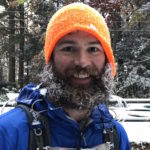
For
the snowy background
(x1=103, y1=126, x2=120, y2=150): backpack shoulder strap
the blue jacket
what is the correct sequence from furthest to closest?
1. the snowy background
2. (x1=103, y1=126, x2=120, y2=150): backpack shoulder strap
3. the blue jacket

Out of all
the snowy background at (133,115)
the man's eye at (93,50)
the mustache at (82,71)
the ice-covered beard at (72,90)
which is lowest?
the snowy background at (133,115)

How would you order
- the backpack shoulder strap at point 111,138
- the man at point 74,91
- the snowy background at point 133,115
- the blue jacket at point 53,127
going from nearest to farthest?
the blue jacket at point 53,127, the man at point 74,91, the backpack shoulder strap at point 111,138, the snowy background at point 133,115

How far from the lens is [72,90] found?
5.70 ft

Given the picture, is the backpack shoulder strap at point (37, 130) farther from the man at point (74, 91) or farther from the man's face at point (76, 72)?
the man's face at point (76, 72)

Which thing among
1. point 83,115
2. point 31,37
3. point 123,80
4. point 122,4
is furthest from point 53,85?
point 31,37

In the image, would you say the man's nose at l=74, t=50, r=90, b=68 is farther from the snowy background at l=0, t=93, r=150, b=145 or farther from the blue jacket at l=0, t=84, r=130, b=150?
the snowy background at l=0, t=93, r=150, b=145

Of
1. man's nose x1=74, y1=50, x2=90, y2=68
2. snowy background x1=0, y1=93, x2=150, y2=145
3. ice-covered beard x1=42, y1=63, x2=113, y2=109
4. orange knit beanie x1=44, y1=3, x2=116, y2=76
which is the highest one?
orange knit beanie x1=44, y1=3, x2=116, y2=76

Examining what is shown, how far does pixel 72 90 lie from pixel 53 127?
22cm

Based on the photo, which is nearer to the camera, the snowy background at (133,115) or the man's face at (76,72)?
the man's face at (76,72)

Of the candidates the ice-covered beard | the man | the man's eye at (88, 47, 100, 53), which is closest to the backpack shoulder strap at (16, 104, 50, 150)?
the man

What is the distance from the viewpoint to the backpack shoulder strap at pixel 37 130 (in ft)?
4.94

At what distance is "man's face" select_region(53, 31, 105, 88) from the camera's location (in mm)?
1704

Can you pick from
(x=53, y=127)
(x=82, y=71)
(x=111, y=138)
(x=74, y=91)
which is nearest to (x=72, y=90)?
(x=74, y=91)

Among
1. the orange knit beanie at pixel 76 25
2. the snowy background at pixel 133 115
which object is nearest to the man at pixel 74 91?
the orange knit beanie at pixel 76 25
